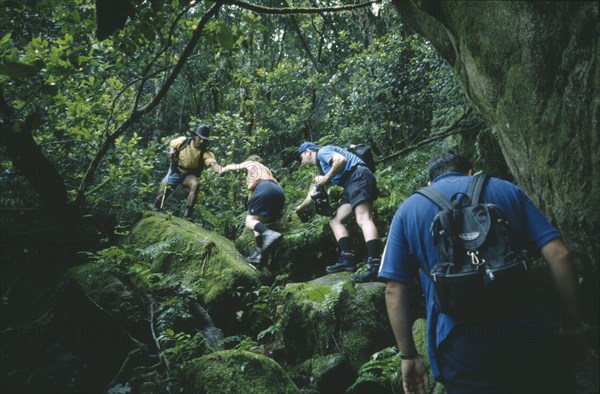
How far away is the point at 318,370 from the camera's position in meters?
4.53

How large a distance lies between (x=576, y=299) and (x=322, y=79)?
13026 mm

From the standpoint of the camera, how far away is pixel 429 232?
2391 mm

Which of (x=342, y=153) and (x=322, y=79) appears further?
(x=322, y=79)

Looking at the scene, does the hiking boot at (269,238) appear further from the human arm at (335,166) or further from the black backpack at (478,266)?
the black backpack at (478,266)

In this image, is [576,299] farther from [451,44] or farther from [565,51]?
→ [451,44]

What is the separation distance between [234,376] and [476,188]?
2732 millimetres

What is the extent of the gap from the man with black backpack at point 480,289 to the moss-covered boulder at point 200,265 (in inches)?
165

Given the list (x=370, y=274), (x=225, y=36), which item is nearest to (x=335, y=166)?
(x=370, y=274)

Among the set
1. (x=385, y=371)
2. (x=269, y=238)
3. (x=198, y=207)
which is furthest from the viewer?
(x=198, y=207)

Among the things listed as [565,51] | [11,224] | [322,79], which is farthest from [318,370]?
[322,79]

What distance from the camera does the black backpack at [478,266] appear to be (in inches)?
81.0

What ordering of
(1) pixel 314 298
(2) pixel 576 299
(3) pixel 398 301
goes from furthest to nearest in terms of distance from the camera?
(1) pixel 314 298, (3) pixel 398 301, (2) pixel 576 299

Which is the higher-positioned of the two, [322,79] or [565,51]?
[322,79]

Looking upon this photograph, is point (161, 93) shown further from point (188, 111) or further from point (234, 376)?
point (188, 111)
